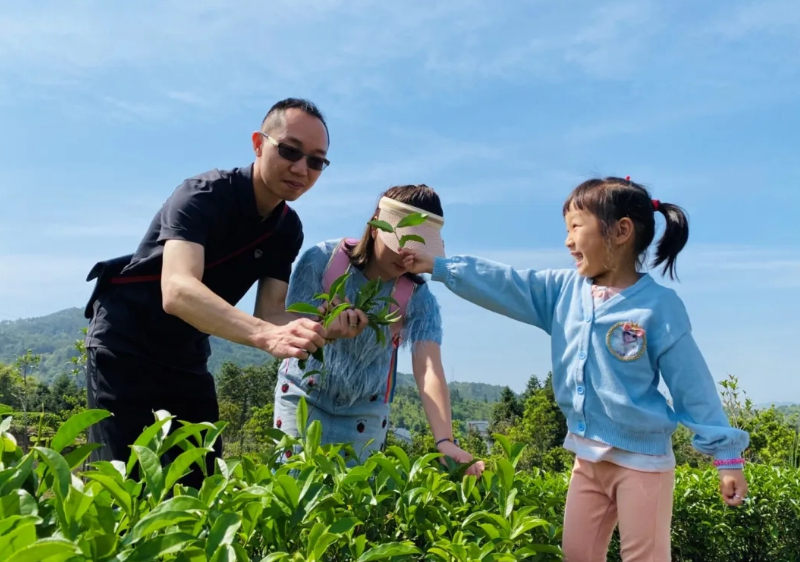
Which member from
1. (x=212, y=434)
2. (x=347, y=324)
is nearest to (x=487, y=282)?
(x=347, y=324)

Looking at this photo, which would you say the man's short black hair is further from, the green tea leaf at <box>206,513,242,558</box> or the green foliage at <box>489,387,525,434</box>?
the green foliage at <box>489,387,525,434</box>

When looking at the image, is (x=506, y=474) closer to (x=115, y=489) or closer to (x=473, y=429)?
(x=115, y=489)

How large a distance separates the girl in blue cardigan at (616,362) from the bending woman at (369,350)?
19 centimetres

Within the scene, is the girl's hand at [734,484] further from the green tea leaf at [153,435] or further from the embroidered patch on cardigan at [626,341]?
the green tea leaf at [153,435]

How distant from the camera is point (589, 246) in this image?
245 centimetres

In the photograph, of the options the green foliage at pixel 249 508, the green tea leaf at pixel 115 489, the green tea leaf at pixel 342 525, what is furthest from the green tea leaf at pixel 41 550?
the green tea leaf at pixel 342 525

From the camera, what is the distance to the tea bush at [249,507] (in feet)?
3.14

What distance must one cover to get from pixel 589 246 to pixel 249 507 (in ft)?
5.37

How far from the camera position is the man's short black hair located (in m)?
2.58

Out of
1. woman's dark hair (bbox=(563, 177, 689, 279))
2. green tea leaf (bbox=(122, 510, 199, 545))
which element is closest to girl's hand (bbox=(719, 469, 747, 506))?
woman's dark hair (bbox=(563, 177, 689, 279))

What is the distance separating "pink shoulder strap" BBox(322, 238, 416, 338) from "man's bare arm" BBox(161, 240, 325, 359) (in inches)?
20.5

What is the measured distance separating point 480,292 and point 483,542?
1.10m

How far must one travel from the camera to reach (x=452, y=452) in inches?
86.7

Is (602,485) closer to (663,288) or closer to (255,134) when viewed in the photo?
(663,288)
